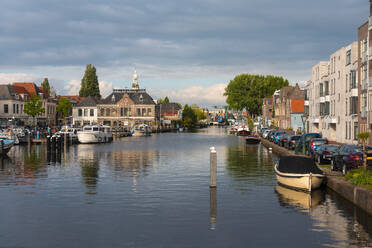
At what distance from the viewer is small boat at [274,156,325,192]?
1112 inches

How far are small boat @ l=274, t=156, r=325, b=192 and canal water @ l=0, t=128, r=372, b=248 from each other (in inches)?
27.9

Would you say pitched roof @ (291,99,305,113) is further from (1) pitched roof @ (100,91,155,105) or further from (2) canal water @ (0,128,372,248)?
(2) canal water @ (0,128,372,248)

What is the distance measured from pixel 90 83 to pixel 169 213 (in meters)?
172

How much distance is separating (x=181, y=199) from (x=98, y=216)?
5955 millimetres

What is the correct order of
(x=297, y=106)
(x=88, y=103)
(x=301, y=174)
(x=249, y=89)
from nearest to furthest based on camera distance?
(x=301, y=174)
(x=297, y=106)
(x=88, y=103)
(x=249, y=89)

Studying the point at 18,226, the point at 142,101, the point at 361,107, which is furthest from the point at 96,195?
the point at 142,101

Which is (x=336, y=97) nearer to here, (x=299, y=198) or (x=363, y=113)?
(x=363, y=113)

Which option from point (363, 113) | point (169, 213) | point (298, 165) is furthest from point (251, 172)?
point (363, 113)

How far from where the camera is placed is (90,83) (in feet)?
622

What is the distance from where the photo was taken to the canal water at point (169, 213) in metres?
18.1

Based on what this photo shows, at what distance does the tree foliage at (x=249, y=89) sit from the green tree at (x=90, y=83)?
174 feet

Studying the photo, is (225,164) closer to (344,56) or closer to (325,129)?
(344,56)

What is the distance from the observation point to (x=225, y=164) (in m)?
48.0

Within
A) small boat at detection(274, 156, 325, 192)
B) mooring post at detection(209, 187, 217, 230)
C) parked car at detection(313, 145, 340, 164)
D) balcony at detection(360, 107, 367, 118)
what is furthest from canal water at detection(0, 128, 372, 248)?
balcony at detection(360, 107, 367, 118)
